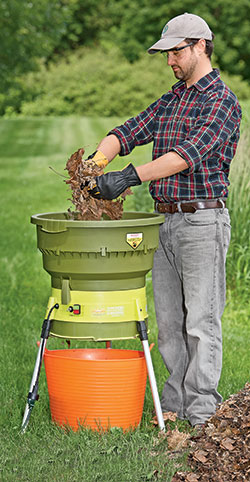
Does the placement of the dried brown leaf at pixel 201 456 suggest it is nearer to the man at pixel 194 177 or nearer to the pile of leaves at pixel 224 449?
the pile of leaves at pixel 224 449

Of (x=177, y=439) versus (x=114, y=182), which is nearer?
(x=114, y=182)

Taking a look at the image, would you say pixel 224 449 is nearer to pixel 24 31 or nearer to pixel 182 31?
pixel 182 31

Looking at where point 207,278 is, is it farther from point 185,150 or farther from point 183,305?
point 185,150

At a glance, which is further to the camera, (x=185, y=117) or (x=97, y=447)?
(x=185, y=117)

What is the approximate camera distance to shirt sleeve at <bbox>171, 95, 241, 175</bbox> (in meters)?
4.12

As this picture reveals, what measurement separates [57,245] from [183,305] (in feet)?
3.12

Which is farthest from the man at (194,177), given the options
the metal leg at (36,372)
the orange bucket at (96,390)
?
the metal leg at (36,372)

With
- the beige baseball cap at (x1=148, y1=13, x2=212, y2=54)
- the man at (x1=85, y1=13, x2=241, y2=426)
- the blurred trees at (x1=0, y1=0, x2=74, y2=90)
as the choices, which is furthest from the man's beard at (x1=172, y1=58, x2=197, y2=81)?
the blurred trees at (x1=0, y1=0, x2=74, y2=90)

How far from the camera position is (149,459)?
3971 millimetres

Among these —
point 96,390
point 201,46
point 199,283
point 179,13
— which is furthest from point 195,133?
point 179,13

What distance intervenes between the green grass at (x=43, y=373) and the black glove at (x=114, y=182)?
0.21m

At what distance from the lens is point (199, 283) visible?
4.41 meters

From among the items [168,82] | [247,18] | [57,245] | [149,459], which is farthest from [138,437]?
[247,18]

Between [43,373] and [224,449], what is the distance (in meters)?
2.00
